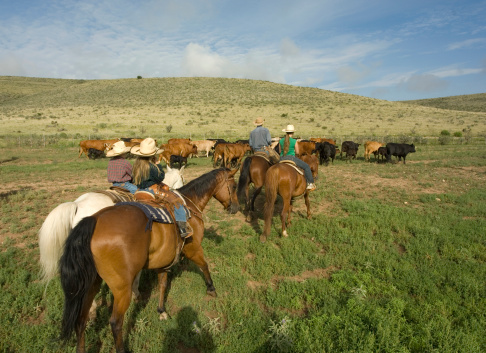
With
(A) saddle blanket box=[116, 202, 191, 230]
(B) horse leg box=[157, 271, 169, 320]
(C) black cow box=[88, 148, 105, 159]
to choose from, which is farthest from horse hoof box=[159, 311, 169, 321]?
(C) black cow box=[88, 148, 105, 159]

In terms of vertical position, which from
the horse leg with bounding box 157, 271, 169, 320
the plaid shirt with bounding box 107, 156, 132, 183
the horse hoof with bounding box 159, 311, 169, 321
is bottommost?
the horse hoof with bounding box 159, 311, 169, 321

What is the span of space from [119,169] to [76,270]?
2309mm

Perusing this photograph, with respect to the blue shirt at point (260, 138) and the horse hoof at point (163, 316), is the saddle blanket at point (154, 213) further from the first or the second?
the blue shirt at point (260, 138)

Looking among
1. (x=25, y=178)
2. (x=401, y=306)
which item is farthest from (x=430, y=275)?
(x=25, y=178)

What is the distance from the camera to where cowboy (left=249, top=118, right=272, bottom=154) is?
324 inches

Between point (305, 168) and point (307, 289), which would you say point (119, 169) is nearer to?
point (307, 289)

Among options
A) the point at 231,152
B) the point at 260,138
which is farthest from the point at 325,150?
the point at 260,138

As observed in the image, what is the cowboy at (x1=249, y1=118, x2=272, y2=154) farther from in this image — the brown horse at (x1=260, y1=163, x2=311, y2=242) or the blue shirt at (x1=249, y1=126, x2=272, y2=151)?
the brown horse at (x1=260, y1=163, x2=311, y2=242)

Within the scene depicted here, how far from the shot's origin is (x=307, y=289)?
4.62m

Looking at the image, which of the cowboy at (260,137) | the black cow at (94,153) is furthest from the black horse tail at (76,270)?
the black cow at (94,153)

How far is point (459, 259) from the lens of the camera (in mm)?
5359

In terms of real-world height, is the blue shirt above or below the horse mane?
above

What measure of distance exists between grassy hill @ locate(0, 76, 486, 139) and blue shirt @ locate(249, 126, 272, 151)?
85.9 ft

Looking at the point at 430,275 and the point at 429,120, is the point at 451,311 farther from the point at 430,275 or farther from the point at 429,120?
the point at 429,120
